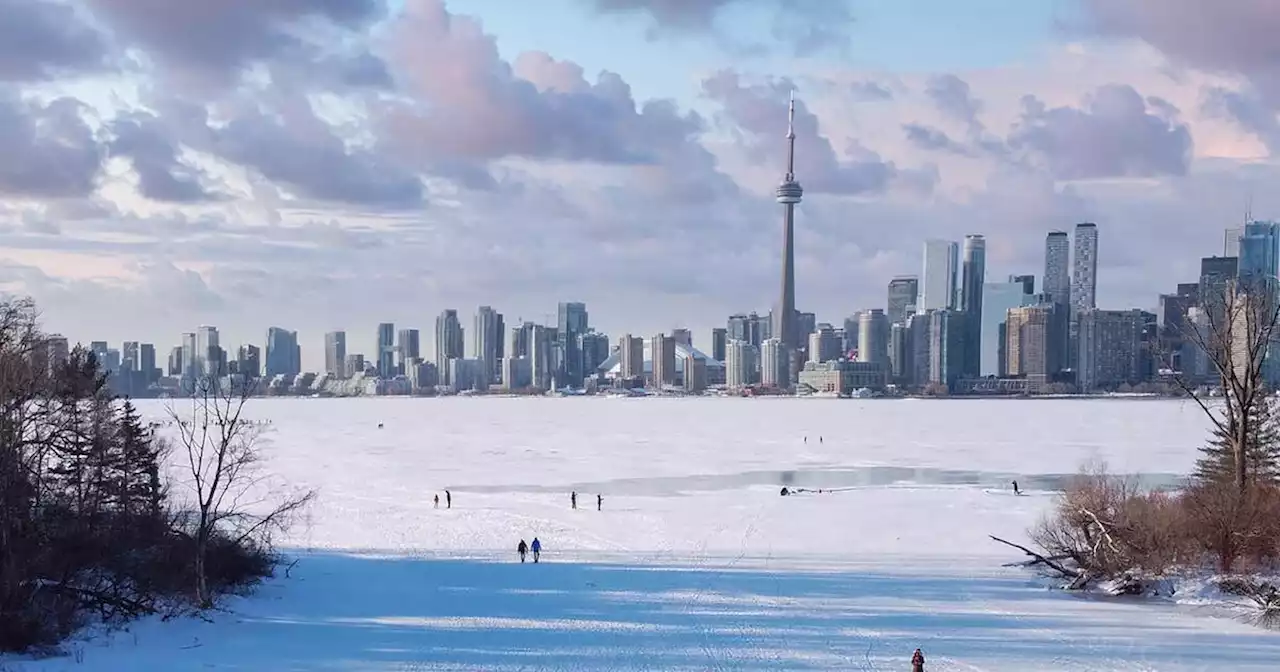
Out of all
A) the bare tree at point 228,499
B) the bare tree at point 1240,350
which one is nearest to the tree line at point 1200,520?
the bare tree at point 1240,350

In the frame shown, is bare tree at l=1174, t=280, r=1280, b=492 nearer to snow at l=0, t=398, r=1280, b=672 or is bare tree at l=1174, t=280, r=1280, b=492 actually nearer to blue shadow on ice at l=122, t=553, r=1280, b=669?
snow at l=0, t=398, r=1280, b=672

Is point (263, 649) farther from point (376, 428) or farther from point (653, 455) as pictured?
point (376, 428)

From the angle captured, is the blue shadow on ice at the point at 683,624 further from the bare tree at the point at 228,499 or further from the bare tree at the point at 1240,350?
the bare tree at the point at 1240,350

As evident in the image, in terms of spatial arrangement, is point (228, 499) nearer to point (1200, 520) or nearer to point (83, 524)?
point (83, 524)

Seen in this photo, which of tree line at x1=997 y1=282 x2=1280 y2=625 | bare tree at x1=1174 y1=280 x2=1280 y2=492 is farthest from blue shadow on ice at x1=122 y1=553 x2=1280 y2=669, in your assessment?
bare tree at x1=1174 y1=280 x2=1280 y2=492

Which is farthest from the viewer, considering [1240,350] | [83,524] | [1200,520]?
[1240,350]

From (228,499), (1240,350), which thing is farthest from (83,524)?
(1240,350)
